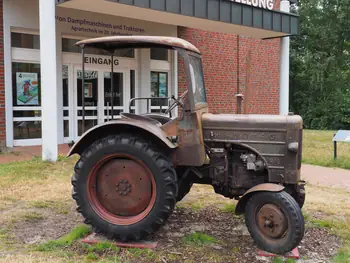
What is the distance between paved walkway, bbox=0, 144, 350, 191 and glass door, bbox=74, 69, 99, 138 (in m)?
1.47

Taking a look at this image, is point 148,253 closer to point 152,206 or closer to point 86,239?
point 152,206

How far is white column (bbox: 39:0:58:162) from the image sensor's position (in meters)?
8.61

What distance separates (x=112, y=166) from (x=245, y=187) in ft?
4.50

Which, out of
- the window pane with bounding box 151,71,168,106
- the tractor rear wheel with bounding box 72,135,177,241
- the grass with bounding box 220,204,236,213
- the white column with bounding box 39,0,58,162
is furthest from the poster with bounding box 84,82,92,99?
the tractor rear wheel with bounding box 72,135,177,241

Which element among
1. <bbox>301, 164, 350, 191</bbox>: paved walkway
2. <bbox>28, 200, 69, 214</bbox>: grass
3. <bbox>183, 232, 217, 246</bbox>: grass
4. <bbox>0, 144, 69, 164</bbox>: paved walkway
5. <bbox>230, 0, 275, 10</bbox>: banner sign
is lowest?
<bbox>301, 164, 350, 191</bbox>: paved walkway

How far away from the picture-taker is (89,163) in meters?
4.26

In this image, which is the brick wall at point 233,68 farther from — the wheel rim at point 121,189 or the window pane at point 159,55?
the wheel rim at point 121,189

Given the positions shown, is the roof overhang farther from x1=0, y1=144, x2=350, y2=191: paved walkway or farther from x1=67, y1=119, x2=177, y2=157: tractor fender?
x1=67, y1=119, x2=177, y2=157: tractor fender

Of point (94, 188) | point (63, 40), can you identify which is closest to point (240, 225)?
point (94, 188)

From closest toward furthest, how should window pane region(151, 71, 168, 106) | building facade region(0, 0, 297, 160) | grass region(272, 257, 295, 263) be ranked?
grass region(272, 257, 295, 263)
building facade region(0, 0, 297, 160)
window pane region(151, 71, 168, 106)

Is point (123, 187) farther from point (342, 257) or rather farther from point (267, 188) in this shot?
point (342, 257)

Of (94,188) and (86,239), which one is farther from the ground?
(94,188)

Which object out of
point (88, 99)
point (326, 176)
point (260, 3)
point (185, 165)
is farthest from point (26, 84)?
point (185, 165)

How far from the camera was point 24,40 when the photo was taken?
1088 centimetres
